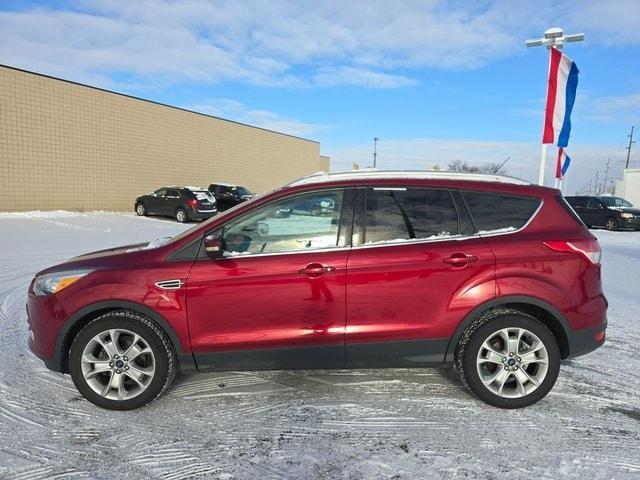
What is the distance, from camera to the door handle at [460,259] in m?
3.33

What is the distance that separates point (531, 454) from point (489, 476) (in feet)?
1.33

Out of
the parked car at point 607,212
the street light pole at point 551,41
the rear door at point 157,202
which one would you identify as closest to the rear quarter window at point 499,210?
the street light pole at point 551,41

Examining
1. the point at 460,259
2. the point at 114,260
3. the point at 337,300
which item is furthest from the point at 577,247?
the point at 114,260

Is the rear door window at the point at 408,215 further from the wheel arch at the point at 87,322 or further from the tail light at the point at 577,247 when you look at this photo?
the wheel arch at the point at 87,322

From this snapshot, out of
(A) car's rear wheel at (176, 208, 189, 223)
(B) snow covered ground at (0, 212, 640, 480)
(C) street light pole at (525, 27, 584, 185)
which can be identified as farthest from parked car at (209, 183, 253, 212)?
(B) snow covered ground at (0, 212, 640, 480)

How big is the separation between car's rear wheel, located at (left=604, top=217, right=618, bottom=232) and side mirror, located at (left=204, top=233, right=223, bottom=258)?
2170cm

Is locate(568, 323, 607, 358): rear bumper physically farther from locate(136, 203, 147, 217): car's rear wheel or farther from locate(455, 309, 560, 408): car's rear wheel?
locate(136, 203, 147, 217): car's rear wheel

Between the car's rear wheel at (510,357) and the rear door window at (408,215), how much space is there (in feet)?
2.46

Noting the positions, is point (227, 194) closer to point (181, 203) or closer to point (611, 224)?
point (181, 203)

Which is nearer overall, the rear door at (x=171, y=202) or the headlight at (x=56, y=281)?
the headlight at (x=56, y=281)

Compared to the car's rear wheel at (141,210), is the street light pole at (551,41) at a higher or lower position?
higher

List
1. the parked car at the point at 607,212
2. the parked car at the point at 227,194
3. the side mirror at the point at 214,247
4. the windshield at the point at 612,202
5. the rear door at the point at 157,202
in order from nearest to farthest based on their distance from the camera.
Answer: the side mirror at the point at 214,247, the parked car at the point at 607,212, the windshield at the point at 612,202, the rear door at the point at 157,202, the parked car at the point at 227,194

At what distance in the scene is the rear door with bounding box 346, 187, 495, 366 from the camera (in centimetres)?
331

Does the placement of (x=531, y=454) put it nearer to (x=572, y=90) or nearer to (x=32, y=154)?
(x=572, y=90)
